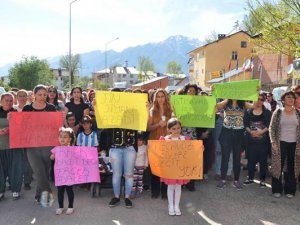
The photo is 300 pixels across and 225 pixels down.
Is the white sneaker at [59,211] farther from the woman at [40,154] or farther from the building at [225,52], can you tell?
the building at [225,52]

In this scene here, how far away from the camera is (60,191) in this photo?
521 centimetres

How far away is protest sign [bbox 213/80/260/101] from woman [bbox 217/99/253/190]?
0.29 meters

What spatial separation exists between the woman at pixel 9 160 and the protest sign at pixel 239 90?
3.65m

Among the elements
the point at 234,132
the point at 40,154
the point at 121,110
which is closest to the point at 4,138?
the point at 40,154

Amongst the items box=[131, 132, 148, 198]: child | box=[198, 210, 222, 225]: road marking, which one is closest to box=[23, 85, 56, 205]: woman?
box=[131, 132, 148, 198]: child

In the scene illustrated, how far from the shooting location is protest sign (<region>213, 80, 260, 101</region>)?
Answer: 6.29m

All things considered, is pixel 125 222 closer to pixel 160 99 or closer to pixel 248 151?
pixel 160 99

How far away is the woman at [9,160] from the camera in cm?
579

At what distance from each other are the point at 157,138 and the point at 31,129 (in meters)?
2.06

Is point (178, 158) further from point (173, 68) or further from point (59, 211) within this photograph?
point (173, 68)

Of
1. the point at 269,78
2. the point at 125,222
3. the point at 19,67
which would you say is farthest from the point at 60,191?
the point at 19,67

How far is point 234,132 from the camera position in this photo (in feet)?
21.6

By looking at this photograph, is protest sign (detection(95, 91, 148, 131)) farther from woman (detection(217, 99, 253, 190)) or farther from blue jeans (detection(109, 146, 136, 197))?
woman (detection(217, 99, 253, 190))

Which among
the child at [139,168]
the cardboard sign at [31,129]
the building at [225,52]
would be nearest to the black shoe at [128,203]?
the child at [139,168]
